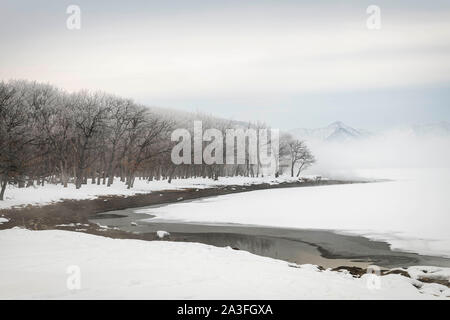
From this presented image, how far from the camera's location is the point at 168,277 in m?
11.5

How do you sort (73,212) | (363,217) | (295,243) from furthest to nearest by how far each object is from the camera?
1. (73,212)
2. (363,217)
3. (295,243)

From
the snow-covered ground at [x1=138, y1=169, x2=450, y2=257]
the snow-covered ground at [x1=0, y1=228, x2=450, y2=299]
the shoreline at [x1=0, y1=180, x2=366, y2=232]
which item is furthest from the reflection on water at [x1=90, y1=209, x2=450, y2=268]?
the shoreline at [x1=0, y1=180, x2=366, y2=232]

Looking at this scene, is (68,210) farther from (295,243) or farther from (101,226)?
(295,243)

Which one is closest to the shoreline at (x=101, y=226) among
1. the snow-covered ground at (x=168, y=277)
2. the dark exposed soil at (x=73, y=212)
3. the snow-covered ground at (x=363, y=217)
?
the dark exposed soil at (x=73, y=212)

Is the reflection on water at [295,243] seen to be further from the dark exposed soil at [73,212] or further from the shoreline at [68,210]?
the shoreline at [68,210]

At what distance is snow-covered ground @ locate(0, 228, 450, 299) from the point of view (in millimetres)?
9961

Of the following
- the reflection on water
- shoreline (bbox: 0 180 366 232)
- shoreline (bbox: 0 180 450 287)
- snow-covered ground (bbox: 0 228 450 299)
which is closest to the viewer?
snow-covered ground (bbox: 0 228 450 299)

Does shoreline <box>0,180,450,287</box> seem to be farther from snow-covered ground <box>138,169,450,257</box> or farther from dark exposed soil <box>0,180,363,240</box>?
snow-covered ground <box>138,169,450,257</box>

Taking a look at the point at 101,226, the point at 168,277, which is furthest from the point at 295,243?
the point at 101,226

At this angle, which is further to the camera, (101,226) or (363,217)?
(363,217)

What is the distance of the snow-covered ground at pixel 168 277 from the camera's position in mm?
9961

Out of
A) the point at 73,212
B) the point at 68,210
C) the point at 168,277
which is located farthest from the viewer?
the point at 68,210

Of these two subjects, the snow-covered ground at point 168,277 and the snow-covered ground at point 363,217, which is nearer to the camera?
the snow-covered ground at point 168,277

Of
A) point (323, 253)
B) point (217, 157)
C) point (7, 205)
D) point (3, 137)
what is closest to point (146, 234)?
point (323, 253)
